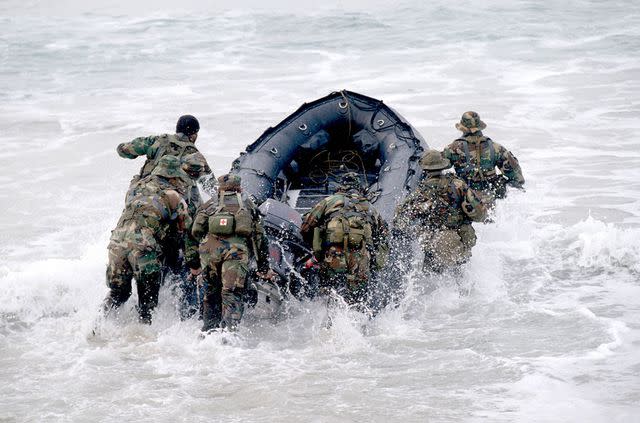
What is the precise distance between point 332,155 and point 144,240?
3.49 m

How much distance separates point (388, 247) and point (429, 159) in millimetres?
935

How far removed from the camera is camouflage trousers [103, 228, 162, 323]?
674cm

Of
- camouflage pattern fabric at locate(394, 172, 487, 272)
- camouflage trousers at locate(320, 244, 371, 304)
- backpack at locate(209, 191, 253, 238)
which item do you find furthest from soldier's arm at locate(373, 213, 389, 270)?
backpack at locate(209, 191, 253, 238)

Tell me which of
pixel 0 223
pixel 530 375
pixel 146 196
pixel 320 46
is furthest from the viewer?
pixel 320 46

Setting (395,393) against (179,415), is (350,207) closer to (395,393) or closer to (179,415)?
(395,393)

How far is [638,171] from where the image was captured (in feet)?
40.6

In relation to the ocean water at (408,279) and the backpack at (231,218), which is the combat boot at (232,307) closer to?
the ocean water at (408,279)

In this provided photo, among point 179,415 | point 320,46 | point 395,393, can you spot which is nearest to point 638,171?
point 395,393

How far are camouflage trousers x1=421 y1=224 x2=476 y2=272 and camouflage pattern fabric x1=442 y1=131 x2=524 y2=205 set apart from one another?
69 centimetres

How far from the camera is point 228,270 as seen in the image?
6.56 metres

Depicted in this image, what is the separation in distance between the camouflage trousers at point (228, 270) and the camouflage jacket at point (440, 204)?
1733 mm

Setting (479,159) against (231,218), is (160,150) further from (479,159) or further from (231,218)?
(479,159)

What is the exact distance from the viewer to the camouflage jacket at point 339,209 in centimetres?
696

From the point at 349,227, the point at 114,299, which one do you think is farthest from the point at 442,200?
the point at 114,299
